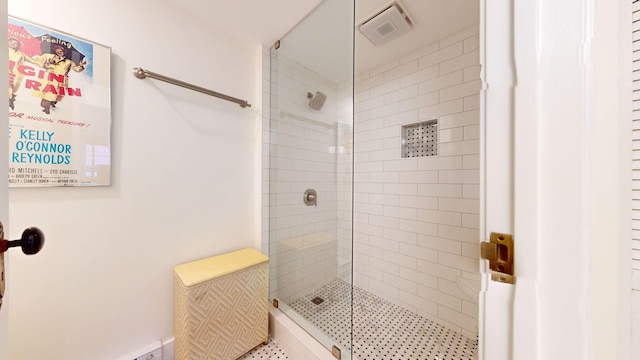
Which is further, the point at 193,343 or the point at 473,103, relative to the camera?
the point at 473,103

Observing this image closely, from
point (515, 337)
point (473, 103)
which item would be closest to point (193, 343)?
point (515, 337)

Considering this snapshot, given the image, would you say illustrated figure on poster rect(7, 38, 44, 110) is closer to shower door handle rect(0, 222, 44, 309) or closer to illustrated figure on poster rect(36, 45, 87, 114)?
illustrated figure on poster rect(36, 45, 87, 114)

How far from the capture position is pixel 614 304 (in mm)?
375

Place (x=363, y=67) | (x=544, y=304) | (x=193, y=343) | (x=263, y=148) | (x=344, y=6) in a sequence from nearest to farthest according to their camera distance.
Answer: (x=544, y=304) → (x=193, y=343) → (x=344, y=6) → (x=263, y=148) → (x=363, y=67)

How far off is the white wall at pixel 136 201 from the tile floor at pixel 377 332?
Answer: 72cm

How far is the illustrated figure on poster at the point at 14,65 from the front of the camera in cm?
81

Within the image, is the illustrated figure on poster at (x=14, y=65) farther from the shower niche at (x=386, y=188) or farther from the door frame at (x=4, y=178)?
A: the shower niche at (x=386, y=188)

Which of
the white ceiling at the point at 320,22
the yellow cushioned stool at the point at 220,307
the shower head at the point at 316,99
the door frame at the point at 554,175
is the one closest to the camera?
the door frame at the point at 554,175

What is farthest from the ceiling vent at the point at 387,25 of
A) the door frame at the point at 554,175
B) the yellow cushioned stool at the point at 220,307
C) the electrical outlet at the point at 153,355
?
the electrical outlet at the point at 153,355

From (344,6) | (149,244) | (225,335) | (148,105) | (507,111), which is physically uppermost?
(344,6)

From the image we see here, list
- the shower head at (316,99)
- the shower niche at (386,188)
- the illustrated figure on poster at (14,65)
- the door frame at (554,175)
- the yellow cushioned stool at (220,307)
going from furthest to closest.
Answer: the shower head at (316,99), the shower niche at (386,188), the yellow cushioned stool at (220,307), the illustrated figure on poster at (14,65), the door frame at (554,175)

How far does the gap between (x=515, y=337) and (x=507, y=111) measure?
0.39 meters

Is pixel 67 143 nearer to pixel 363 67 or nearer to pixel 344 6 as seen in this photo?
pixel 344 6

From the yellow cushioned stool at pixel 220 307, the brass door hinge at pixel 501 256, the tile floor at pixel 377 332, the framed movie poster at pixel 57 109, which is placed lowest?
the tile floor at pixel 377 332
